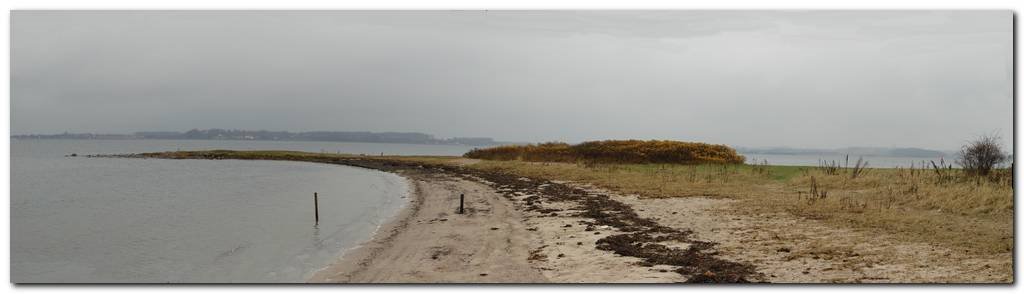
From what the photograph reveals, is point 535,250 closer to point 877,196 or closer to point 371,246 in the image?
point 371,246

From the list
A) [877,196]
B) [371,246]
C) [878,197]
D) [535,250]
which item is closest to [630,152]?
[877,196]

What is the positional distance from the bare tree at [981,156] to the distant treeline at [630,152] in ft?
78.5

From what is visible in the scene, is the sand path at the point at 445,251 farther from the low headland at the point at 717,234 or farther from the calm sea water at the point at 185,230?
the calm sea water at the point at 185,230

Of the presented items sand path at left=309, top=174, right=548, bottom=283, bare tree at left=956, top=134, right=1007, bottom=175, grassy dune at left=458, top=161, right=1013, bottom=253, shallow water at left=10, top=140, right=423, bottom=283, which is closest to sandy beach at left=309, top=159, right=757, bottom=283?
sand path at left=309, top=174, right=548, bottom=283

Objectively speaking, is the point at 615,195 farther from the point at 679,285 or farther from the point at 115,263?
the point at 115,263

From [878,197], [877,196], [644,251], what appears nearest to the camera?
[644,251]

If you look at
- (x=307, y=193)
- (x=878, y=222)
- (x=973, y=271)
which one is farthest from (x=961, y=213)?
(x=307, y=193)

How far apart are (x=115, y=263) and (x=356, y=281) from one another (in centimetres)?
780

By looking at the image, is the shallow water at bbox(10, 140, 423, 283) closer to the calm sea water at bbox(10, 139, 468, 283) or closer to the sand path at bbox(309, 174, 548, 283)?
the calm sea water at bbox(10, 139, 468, 283)

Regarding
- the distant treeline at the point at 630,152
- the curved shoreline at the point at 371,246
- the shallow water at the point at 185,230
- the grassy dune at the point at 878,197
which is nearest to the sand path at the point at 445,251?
the curved shoreline at the point at 371,246

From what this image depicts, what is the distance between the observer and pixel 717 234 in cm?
1570

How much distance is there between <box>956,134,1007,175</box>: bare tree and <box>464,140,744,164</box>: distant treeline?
2392 centimetres

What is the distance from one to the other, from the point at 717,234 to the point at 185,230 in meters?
17.6

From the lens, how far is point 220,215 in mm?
26484
